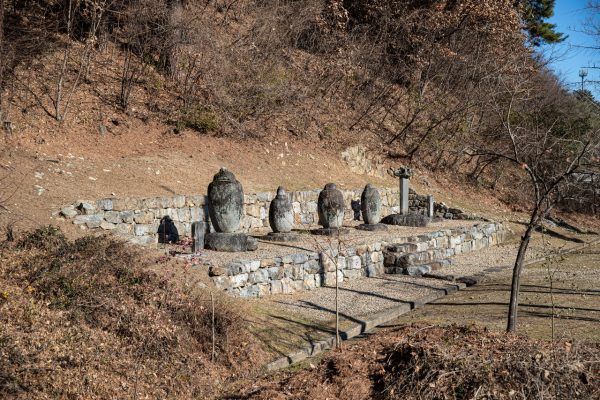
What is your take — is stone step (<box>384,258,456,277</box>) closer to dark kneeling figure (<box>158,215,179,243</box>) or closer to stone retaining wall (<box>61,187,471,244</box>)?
stone retaining wall (<box>61,187,471,244</box>)

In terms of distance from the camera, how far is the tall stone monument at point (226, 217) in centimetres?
978

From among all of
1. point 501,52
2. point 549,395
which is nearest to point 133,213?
point 549,395

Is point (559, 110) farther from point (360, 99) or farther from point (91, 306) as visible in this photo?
point (91, 306)

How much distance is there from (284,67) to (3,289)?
18309mm

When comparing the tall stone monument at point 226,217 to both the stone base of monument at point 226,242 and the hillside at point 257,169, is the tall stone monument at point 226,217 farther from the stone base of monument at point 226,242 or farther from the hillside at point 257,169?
the hillside at point 257,169

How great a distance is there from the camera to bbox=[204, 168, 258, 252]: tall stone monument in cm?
978

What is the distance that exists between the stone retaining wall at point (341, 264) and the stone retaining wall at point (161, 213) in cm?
224

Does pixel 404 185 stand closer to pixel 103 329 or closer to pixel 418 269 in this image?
pixel 418 269

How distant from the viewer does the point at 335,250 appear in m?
10.5

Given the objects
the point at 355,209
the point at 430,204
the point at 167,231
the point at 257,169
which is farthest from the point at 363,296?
the point at 430,204

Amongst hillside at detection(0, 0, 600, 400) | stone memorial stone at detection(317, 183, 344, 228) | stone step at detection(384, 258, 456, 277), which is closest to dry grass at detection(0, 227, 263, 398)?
hillside at detection(0, 0, 600, 400)

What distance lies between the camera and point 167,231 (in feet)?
35.3

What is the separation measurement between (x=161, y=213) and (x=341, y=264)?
423 cm

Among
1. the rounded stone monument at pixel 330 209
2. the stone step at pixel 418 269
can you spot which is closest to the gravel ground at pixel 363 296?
the stone step at pixel 418 269
